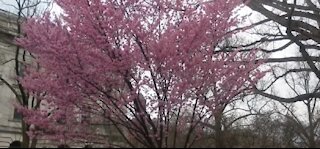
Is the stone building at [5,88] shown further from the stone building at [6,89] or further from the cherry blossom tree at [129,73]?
the cherry blossom tree at [129,73]

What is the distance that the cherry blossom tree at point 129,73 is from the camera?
970cm

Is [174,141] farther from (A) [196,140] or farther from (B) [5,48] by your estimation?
(B) [5,48]

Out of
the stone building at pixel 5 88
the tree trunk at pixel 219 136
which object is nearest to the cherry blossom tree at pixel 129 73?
the tree trunk at pixel 219 136

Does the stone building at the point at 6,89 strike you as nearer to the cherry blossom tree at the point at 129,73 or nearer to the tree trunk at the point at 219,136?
the tree trunk at the point at 219,136

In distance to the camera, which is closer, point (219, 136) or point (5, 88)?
point (219, 136)

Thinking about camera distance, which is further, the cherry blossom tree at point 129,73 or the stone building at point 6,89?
the stone building at point 6,89

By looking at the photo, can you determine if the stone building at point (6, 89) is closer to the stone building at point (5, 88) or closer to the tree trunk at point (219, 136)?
the stone building at point (5, 88)

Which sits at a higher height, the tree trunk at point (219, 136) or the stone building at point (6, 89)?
the stone building at point (6, 89)

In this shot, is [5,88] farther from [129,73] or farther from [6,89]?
[129,73]

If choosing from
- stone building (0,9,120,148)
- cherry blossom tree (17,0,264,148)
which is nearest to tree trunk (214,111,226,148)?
cherry blossom tree (17,0,264,148)

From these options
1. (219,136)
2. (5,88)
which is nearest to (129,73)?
(219,136)

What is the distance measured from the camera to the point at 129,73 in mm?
9844

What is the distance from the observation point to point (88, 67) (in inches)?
385

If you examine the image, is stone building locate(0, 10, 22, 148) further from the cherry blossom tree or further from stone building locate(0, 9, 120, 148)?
the cherry blossom tree
